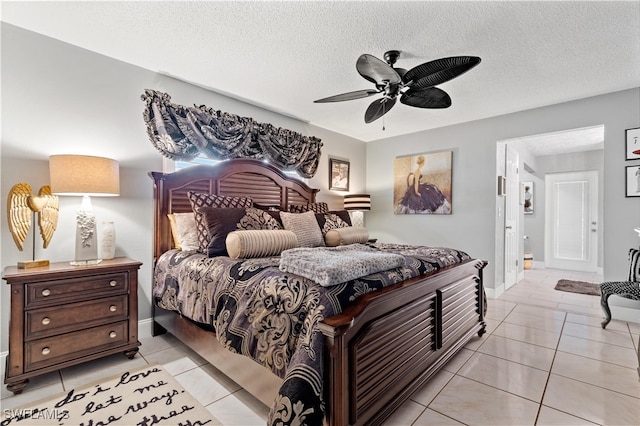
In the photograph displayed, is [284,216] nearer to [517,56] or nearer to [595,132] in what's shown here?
[517,56]

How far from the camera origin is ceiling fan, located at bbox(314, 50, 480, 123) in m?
1.97

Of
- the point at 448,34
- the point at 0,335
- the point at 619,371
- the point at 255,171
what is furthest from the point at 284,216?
the point at 619,371

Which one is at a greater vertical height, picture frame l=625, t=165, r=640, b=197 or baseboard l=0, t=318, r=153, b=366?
picture frame l=625, t=165, r=640, b=197

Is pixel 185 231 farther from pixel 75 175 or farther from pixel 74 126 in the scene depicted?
pixel 74 126

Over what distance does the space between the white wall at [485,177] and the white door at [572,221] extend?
321cm

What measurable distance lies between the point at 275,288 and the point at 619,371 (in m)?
2.58

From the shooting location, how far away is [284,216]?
2.97 metres

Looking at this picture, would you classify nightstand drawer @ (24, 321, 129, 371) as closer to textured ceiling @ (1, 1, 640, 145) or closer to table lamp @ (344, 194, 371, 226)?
textured ceiling @ (1, 1, 640, 145)

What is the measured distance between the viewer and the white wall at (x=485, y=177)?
326 cm

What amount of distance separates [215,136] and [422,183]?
10.5ft

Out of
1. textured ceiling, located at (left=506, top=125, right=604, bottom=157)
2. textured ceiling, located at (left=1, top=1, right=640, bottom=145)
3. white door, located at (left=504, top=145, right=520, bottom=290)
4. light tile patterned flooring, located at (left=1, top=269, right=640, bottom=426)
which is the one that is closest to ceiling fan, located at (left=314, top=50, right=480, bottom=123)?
textured ceiling, located at (left=1, top=1, right=640, bottom=145)

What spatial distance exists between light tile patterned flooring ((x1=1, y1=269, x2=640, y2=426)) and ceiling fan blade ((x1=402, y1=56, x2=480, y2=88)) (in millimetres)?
2088

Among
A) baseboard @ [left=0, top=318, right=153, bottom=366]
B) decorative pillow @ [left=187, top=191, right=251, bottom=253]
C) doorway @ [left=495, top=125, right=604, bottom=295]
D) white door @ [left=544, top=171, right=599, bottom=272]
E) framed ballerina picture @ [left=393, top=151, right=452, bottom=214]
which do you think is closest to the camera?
decorative pillow @ [left=187, top=191, right=251, bottom=253]

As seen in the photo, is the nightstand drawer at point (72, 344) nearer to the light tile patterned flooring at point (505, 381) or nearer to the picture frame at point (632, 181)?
the light tile patterned flooring at point (505, 381)
